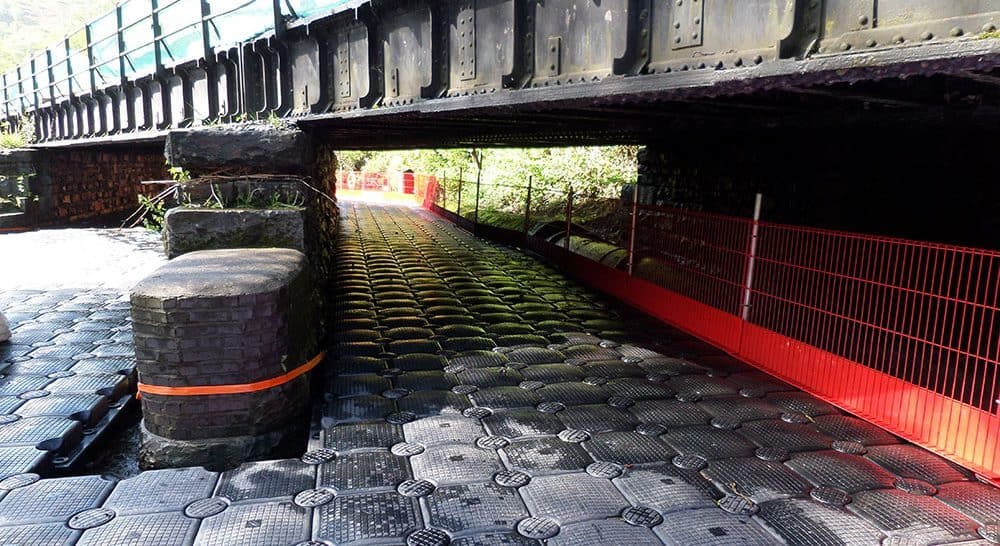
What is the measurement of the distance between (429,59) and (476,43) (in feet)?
2.32

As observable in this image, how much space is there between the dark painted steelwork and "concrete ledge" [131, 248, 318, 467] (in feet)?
10.5

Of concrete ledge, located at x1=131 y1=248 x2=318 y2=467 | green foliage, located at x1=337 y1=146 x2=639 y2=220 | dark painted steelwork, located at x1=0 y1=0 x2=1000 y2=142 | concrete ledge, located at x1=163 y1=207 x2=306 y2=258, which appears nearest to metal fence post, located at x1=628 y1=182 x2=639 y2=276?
dark painted steelwork, located at x1=0 y1=0 x2=1000 y2=142

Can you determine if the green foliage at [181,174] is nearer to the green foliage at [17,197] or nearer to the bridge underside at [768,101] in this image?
the bridge underside at [768,101]

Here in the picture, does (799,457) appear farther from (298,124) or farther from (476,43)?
(298,124)

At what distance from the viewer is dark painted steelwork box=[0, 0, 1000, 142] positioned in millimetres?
4027

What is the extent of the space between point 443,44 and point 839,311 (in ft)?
16.9

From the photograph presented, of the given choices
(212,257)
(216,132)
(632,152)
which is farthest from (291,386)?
(632,152)

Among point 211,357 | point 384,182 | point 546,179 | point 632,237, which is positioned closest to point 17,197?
point 546,179

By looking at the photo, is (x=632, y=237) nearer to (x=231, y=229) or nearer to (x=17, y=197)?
(x=231, y=229)

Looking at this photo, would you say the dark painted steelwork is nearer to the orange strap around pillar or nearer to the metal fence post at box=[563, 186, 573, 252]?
the orange strap around pillar

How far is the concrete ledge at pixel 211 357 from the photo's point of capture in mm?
4824

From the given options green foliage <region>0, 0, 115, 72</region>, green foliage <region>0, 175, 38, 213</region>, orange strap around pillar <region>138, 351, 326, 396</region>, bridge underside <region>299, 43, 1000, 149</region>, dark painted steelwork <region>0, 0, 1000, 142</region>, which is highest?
green foliage <region>0, 0, 115, 72</region>

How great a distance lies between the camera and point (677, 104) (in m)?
7.10

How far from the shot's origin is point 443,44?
7.12 metres
